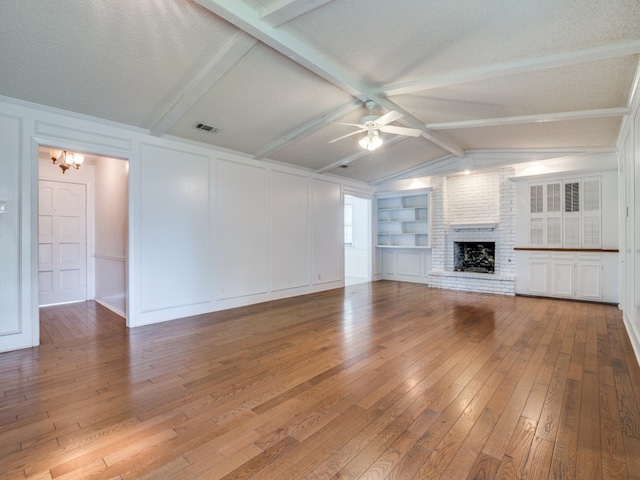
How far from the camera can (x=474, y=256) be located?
290 inches

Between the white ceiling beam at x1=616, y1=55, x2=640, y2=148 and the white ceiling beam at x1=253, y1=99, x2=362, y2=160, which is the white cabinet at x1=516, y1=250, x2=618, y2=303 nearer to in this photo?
the white ceiling beam at x1=616, y1=55, x2=640, y2=148

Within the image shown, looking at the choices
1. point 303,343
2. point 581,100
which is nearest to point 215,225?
point 303,343

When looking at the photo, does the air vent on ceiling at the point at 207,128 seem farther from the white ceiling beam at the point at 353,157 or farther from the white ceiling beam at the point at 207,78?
the white ceiling beam at the point at 353,157

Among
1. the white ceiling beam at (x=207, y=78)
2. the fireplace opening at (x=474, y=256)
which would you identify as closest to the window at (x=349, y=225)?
the fireplace opening at (x=474, y=256)

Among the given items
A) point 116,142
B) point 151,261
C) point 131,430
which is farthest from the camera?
point 151,261

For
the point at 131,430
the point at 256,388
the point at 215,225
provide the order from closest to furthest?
the point at 131,430 → the point at 256,388 → the point at 215,225

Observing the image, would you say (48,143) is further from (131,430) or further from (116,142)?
(131,430)

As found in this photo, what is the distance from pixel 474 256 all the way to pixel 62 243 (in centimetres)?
871

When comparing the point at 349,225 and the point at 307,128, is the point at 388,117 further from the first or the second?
the point at 349,225

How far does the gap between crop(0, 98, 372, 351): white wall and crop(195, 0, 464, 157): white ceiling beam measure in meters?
2.63

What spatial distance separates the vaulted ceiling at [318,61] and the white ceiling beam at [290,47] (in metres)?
0.01

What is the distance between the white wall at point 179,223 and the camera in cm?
354

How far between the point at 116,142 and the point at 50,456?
3.73m

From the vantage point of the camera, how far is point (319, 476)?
1.64m
